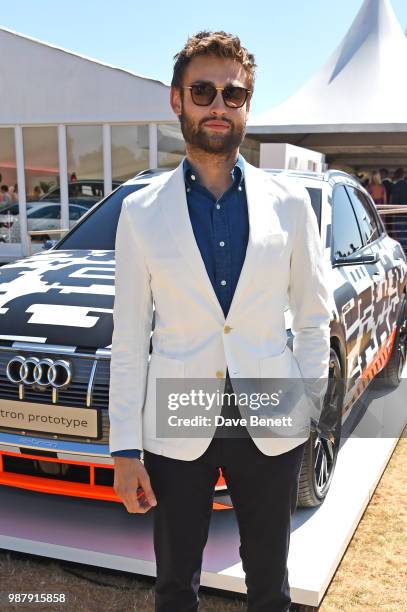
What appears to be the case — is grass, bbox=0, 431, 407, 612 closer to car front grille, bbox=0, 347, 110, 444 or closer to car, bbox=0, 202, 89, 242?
car front grille, bbox=0, 347, 110, 444

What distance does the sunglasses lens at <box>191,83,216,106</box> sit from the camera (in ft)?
5.72

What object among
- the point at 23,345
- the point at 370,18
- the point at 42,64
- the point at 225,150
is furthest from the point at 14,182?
the point at 225,150

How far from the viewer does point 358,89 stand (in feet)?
55.4

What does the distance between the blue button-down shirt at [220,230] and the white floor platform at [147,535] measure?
49.0 inches

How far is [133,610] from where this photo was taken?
101 inches

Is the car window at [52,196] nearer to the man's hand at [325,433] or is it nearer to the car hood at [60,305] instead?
the car hood at [60,305]

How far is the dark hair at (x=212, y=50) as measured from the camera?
174 centimetres

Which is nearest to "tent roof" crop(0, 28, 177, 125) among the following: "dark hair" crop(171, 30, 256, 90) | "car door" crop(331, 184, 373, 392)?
"car door" crop(331, 184, 373, 392)

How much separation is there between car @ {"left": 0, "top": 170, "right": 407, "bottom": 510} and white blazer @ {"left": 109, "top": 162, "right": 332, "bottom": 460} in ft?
1.20

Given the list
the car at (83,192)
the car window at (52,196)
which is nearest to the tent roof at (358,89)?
the car at (83,192)

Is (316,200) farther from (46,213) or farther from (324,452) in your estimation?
(46,213)

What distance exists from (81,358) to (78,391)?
0.49ft

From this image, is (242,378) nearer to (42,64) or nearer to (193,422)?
(193,422)

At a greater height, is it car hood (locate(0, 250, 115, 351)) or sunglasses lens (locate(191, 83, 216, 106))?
sunglasses lens (locate(191, 83, 216, 106))
